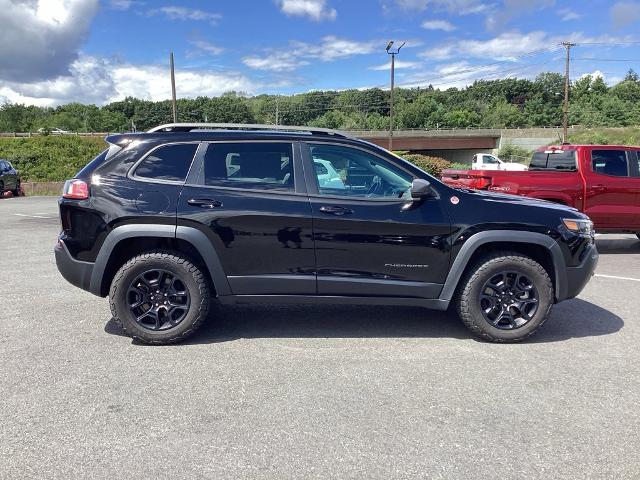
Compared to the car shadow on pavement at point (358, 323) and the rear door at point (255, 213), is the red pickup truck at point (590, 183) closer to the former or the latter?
the car shadow on pavement at point (358, 323)

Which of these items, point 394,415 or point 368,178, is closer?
point 394,415

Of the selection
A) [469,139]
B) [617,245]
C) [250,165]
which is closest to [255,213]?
[250,165]

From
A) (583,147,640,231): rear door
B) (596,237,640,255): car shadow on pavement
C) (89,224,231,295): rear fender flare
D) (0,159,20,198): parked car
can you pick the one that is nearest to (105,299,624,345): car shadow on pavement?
(89,224,231,295): rear fender flare

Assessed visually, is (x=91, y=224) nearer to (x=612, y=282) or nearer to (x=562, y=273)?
(x=562, y=273)

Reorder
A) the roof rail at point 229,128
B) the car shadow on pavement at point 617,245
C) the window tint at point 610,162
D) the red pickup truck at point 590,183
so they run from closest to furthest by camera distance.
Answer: the roof rail at point 229,128, the red pickup truck at point 590,183, the window tint at point 610,162, the car shadow on pavement at point 617,245

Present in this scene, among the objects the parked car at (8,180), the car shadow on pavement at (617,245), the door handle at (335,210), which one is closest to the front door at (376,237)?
the door handle at (335,210)

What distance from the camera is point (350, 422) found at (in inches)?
122

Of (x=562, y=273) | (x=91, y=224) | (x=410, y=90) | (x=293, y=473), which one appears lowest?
(x=293, y=473)

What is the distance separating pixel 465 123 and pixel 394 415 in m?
116

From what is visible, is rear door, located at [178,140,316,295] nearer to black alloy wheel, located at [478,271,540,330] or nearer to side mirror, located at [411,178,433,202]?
side mirror, located at [411,178,433,202]

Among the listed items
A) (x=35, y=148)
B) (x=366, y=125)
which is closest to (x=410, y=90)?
(x=366, y=125)

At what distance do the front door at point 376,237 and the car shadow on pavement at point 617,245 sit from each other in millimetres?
6360

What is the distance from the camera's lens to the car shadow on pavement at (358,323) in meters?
4.68

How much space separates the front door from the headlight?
115 centimetres
